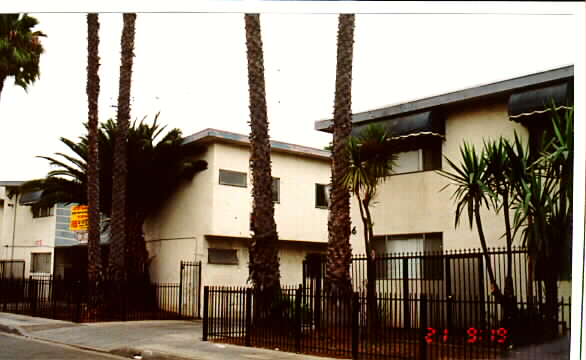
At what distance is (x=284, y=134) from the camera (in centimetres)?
1051

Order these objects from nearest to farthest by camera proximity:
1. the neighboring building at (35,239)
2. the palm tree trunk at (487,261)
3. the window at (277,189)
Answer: the neighboring building at (35,239)
the palm tree trunk at (487,261)
the window at (277,189)

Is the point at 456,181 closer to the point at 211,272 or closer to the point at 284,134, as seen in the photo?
the point at 284,134

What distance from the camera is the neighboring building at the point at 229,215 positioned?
44.0 feet

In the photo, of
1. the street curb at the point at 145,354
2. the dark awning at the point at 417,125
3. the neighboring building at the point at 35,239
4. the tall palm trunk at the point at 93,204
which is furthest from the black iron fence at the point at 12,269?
the dark awning at the point at 417,125

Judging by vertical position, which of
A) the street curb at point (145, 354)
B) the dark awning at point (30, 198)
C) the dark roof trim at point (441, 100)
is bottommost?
the street curb at point (145, 354)

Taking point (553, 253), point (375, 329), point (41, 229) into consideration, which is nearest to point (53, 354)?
point (41, 229)

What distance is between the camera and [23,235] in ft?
31.0

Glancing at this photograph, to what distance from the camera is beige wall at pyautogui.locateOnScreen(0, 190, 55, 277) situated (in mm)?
8961

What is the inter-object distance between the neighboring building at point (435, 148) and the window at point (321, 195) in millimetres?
2817

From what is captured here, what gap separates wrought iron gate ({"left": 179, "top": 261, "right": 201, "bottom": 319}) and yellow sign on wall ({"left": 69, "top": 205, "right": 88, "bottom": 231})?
2319mm

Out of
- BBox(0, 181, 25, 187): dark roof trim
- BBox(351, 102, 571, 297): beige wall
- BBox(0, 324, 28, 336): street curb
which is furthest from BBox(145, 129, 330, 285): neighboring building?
BBox(0, 181, 25, 187): dark roof trim

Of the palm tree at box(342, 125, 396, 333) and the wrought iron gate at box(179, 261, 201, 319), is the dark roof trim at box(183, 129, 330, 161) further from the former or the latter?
the wrought iron gate at box(179, 261, 201, 319)
